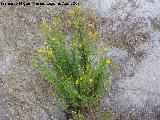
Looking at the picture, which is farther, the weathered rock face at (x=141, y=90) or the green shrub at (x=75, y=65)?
the weathered rock face at (x=141, y=90)

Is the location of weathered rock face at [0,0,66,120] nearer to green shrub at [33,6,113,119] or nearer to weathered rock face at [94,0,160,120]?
green shrub at [33,6,113,119]

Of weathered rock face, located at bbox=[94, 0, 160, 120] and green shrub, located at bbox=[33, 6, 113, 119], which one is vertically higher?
green shrub, located at bbox=[33, 6, 113, 119]

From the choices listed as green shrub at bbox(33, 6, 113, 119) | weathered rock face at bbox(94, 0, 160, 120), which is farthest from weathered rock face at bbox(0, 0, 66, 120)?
weathered rock face at bbox(94, 0, 160, 120)

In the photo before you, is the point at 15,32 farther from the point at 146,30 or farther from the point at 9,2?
the point at 146,30

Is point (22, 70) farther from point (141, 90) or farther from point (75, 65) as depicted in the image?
point (141, 90)

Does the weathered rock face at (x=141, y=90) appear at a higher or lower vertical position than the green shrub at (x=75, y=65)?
lower

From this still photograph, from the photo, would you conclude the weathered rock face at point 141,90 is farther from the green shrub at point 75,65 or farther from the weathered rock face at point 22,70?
the weathered rock face at point 22,70

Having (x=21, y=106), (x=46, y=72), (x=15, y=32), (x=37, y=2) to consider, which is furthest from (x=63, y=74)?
(x=37, y=2)

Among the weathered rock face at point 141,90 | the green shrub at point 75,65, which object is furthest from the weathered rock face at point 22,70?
the weathered rock face at point 141,90

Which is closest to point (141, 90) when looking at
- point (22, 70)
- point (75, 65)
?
point (75, 65)
